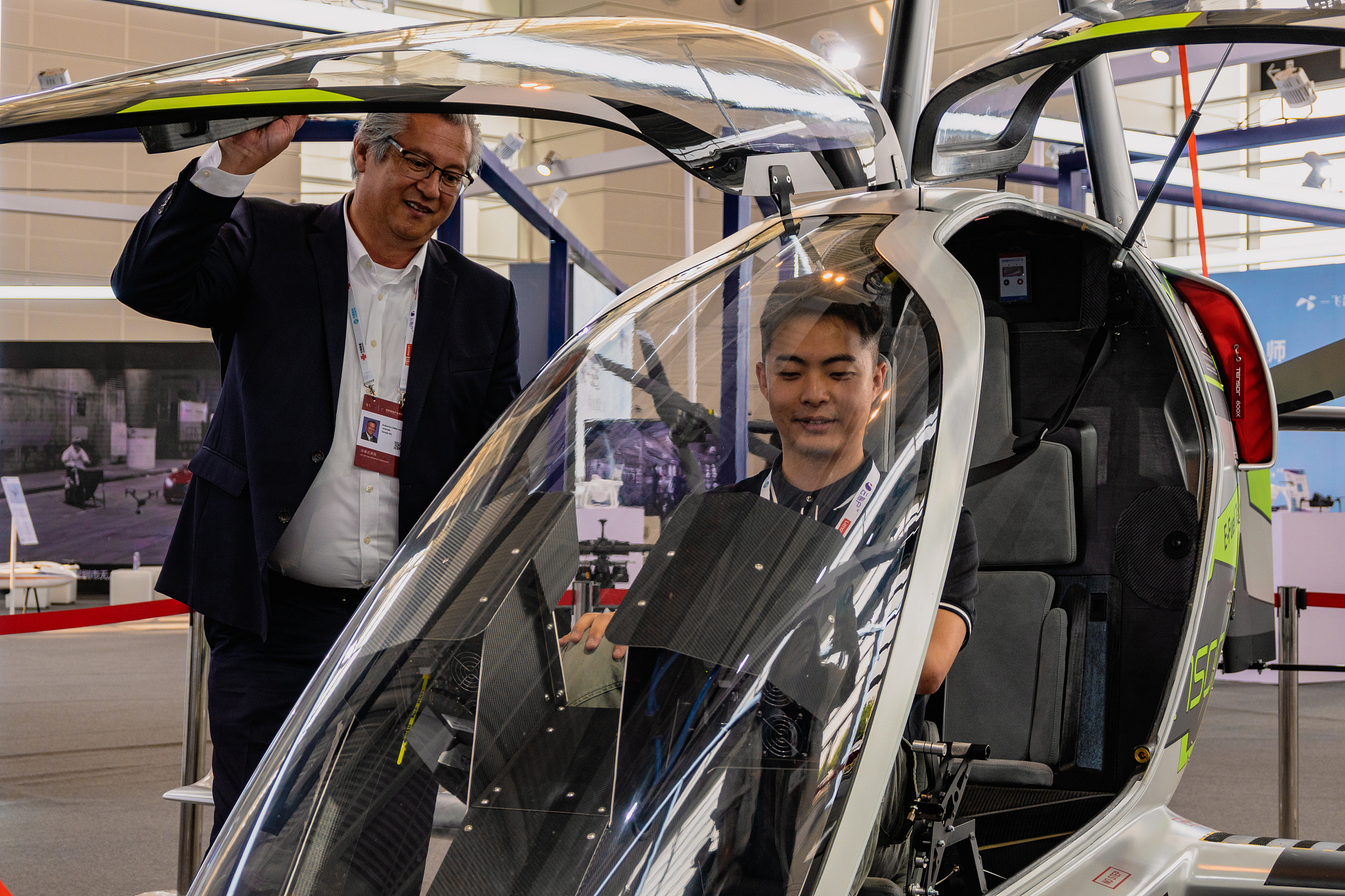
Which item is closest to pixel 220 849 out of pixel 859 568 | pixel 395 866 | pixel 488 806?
pixel 395 866

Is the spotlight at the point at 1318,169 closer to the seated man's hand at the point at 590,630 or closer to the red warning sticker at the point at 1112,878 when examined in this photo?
the red warning sticker at the point at 1112,878

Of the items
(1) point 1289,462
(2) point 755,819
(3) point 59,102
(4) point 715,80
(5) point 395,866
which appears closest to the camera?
(3) point 59,102

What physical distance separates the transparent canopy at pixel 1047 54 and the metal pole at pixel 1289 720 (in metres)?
2.38

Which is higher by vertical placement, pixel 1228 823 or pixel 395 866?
pixel 395 866

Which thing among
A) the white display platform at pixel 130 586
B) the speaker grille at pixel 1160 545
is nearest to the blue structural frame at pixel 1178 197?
the speaker grille at pixel 1160 545

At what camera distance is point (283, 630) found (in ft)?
6.33

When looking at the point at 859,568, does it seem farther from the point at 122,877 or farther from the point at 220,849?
the point at 122,877

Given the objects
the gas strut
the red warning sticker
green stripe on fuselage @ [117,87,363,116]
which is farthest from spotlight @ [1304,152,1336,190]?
green stripe on fuselage @ [117,87,363,116]

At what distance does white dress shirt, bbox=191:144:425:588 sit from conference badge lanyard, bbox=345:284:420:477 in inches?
0.4

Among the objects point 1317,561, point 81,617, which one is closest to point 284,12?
point 81,617

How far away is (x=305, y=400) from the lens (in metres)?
1.93

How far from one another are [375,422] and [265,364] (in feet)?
0.67

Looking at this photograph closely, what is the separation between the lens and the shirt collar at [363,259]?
2055mm

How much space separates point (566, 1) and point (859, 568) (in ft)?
49.2
